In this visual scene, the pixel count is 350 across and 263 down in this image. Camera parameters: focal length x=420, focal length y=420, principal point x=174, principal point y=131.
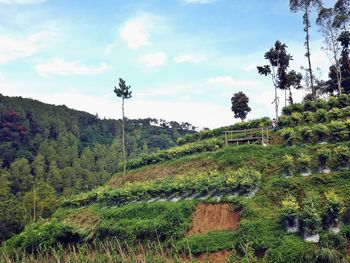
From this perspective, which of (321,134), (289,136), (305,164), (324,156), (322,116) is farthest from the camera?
(322,116)

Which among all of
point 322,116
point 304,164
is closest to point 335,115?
point 322,116

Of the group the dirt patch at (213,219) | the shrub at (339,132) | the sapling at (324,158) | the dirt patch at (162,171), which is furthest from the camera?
the dirt patch at (162,171)

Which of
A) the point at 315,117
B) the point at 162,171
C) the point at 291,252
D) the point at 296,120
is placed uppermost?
the point at 315,117

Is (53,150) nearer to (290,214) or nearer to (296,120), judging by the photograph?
(296,120)

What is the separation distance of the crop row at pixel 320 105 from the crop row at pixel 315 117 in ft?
5.82

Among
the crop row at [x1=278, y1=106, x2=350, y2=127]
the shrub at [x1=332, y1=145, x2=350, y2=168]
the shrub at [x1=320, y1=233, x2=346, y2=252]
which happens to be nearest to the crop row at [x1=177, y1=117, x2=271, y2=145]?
the crop row at [x1=278, y1=106, x2=350, y2=127]

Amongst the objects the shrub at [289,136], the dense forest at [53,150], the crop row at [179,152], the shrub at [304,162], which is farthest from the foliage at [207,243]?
the dense forest at [53,150]

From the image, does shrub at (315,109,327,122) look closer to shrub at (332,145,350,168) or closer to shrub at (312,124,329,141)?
shrub at (312,124,329,141)

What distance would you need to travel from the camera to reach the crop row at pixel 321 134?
2286 centimetres

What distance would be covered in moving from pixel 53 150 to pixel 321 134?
5979 centimetres

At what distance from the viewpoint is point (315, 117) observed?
1087 inches

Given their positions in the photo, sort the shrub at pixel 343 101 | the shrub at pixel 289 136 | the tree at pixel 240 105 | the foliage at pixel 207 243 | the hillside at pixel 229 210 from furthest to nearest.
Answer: the tree at pixel 240 105 → the shrub at pixel 343 101 → the shrub at pixel 289 136 → the foliage at pixel 207 243 → the hillside at pixel 229 210

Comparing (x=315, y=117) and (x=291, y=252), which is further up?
(x=315, y=117)

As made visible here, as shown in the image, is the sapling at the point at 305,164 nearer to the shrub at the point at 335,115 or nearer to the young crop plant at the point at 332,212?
the young crop plant at the point at 332,212
